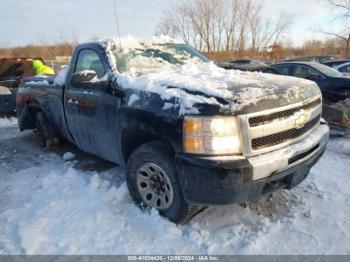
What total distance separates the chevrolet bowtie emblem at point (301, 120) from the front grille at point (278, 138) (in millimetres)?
38

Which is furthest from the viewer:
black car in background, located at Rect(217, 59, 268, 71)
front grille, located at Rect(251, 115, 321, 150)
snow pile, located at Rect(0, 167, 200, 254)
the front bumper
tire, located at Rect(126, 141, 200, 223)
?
black car in background, located at Rect(217, 59, 268, 71)

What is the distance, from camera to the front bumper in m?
2.50

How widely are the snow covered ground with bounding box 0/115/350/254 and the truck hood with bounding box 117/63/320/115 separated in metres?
1.13

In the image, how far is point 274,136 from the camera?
2746 millimetres

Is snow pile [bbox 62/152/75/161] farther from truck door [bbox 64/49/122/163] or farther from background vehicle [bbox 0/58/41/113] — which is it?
background vehicle [bbox 0/58/41/113]

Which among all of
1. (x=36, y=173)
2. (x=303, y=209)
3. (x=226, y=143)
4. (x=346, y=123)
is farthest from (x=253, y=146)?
(x=346, y=123)

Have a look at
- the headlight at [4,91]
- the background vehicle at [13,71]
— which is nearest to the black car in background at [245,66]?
the background vehicle at [13,71]

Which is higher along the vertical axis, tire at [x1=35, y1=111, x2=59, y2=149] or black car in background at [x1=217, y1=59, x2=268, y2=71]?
black car in background at [x1=217, y1=59, x2=268, y2=71]

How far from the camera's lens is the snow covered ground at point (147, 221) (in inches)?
108

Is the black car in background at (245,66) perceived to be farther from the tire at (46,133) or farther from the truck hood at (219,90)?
the truck hood at (219,90)

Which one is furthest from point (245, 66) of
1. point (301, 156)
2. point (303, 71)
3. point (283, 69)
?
point (301, 156)

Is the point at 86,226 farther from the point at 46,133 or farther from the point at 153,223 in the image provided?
the point at 46,133

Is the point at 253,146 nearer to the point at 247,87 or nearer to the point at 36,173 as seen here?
the point at 247,87

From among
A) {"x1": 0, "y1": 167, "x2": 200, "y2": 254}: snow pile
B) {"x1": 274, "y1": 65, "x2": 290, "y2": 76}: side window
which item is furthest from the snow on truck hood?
{"x1": 274, "y1": 65, "x2": 290, "y2": 76}: side window
